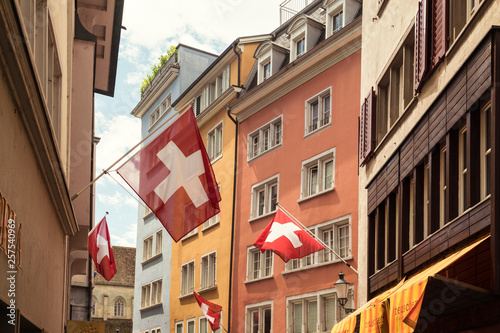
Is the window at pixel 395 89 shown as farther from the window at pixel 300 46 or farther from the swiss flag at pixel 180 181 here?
the window at pixel 300 46

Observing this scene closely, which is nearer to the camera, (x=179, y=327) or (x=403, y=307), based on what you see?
(x=403, y=307)

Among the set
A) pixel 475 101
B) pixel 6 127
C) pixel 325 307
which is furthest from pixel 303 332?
pixel 6 127

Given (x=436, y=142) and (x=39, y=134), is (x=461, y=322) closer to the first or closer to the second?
(x=436, y=142)

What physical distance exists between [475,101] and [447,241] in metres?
2.44

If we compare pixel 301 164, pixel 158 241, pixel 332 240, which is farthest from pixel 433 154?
pixel 158 241

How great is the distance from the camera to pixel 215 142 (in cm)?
3897

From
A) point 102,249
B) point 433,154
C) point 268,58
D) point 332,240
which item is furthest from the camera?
point 268,58

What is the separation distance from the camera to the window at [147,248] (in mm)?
46500

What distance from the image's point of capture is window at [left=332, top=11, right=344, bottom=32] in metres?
30.1

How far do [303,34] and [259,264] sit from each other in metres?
9.49

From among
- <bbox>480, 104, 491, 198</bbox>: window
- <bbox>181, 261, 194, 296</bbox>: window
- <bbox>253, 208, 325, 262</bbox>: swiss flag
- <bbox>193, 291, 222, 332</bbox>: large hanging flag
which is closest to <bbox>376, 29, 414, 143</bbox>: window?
<bbox>253, 208, 325, 262</bbox>: swiss flag

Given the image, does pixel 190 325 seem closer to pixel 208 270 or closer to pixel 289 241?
pixel 208 270

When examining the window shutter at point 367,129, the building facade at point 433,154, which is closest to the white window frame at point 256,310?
the building facade at point 433,154

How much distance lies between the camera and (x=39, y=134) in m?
9.02
